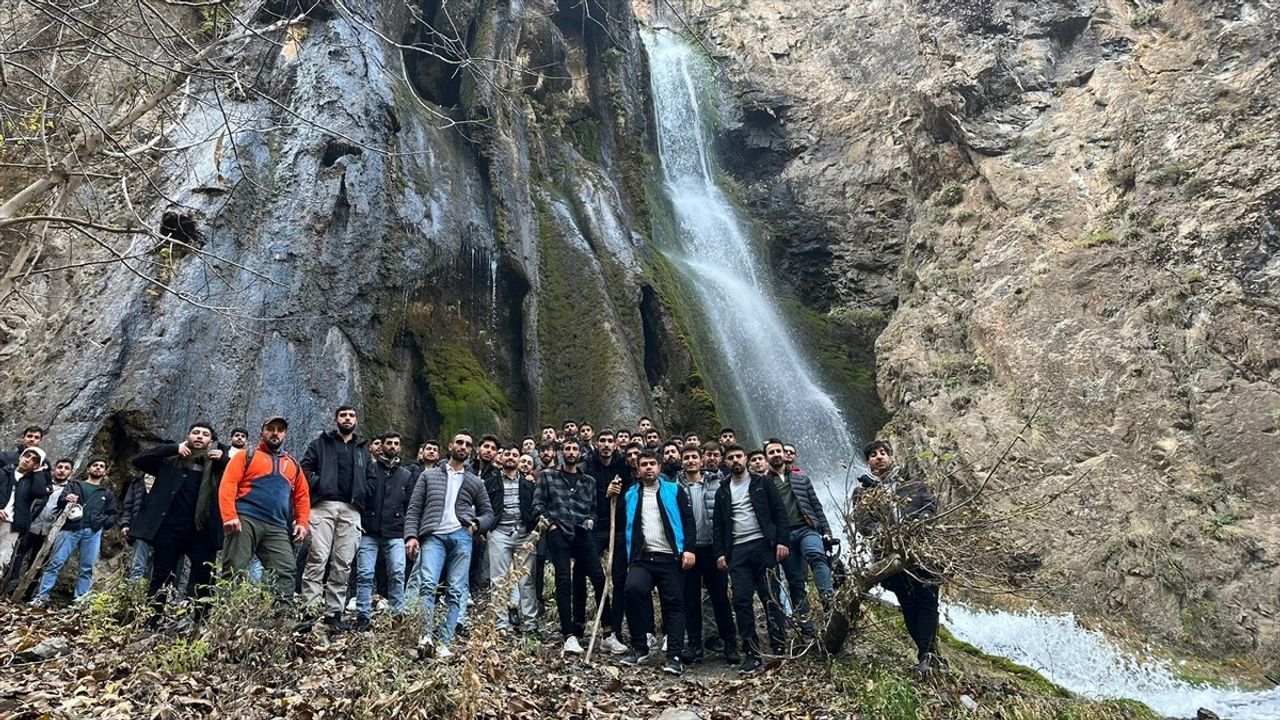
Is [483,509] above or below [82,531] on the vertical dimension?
above

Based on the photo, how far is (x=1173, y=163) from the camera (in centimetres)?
1501

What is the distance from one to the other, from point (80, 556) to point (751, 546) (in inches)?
300

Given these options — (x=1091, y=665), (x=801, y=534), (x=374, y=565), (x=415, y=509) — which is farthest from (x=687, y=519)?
(x=1091, y=665)

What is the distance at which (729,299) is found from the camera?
827 inches

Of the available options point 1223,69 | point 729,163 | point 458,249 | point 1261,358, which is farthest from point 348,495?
point 729,163

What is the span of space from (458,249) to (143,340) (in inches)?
231

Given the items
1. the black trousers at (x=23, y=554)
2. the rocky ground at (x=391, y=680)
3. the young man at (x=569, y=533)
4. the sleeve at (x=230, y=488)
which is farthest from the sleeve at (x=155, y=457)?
the young man at (x=569, y=533)

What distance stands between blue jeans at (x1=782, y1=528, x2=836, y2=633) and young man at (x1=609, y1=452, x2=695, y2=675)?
3.45ft

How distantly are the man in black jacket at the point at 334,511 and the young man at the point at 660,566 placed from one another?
8.85 feet

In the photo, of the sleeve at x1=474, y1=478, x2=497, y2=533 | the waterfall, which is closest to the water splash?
the sleeve at x1=474, y1=478, x2=497, y2=533

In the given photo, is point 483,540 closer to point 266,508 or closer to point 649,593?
point 649,593

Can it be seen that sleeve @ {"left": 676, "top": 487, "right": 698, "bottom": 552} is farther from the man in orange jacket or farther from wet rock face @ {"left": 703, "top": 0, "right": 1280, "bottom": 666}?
wet rock face @ {"left": 703, "top": 0, "right": 1280, "bottom": 666}

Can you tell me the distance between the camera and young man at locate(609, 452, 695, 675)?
7.23 meters

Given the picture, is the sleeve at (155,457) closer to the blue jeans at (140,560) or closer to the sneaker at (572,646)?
the blue jeans at (140,560)
